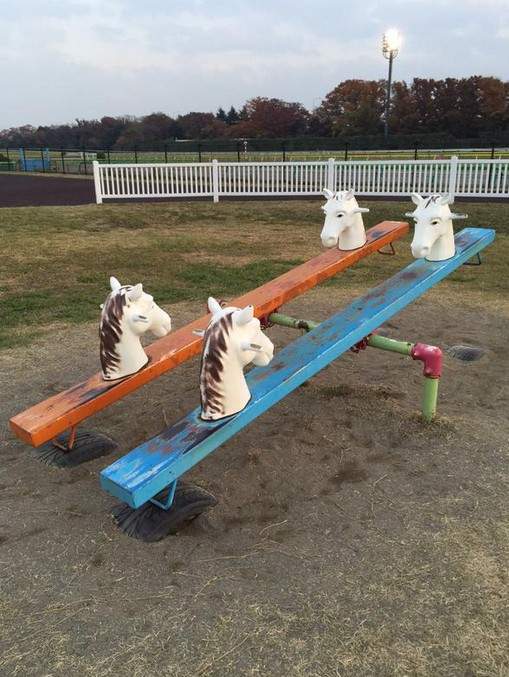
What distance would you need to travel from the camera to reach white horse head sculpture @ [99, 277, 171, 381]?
2.93m

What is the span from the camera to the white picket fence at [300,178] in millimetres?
12578

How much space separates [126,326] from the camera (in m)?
2.99

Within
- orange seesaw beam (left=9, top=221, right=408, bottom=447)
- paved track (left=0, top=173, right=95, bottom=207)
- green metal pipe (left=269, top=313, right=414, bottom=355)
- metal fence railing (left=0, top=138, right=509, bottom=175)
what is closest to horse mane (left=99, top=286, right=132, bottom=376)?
orange seesaw beam (left=9, top=221, right=408, bottom=447)

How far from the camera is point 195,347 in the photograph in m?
3.63

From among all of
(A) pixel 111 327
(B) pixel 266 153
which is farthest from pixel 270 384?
(B) pixel 266 153

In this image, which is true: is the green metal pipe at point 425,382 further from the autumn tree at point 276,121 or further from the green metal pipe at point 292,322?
the autumn tree at point 276,121

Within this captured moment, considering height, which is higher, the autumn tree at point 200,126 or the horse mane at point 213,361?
the autumn tree at point 200,126

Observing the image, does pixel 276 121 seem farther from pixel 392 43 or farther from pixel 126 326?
pixel 126 326

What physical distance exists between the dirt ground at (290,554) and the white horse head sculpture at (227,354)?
0.60m

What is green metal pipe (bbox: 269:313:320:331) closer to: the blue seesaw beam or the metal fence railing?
the blue seesaw beam

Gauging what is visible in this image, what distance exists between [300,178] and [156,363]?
453 inches

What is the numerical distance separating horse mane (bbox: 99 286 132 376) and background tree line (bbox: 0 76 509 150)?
153ft

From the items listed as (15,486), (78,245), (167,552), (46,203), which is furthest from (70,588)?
(46,203)

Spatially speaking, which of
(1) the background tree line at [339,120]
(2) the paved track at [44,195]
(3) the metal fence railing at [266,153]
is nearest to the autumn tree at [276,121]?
(1) the background tree line at [339,120]
